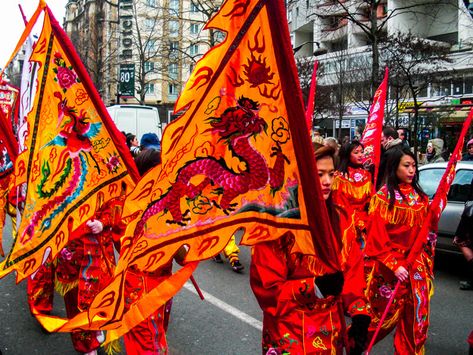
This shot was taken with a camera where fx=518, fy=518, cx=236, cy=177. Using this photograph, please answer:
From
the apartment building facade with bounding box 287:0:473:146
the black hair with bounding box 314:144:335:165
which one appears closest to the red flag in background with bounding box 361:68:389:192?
the black hair with bounding box 314:144:335:165

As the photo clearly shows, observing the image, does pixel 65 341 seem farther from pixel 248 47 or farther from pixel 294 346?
pixel 248 47

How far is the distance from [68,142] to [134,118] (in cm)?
1456

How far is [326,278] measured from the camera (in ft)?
7.98

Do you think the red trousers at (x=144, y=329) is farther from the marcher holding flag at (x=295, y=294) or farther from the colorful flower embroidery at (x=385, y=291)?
the colorful flower embroidery at (x=385, y=291)

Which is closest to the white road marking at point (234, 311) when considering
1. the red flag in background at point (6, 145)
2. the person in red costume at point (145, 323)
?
the person in red costume at point (145, 323)

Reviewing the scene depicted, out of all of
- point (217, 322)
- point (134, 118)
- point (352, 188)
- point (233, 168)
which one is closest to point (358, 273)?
point (233, 168)

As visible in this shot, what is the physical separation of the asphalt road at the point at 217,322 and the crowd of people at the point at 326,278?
16.1 inches

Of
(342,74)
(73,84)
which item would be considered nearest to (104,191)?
(73,84)

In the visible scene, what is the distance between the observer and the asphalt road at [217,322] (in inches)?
182

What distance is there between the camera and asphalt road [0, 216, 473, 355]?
4.62 meters

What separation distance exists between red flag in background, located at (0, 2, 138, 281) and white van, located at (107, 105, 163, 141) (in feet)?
45.9

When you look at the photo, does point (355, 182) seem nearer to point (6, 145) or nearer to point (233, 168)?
point (6, 145)

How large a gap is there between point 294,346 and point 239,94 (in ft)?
3.97

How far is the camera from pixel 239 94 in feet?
7.33
